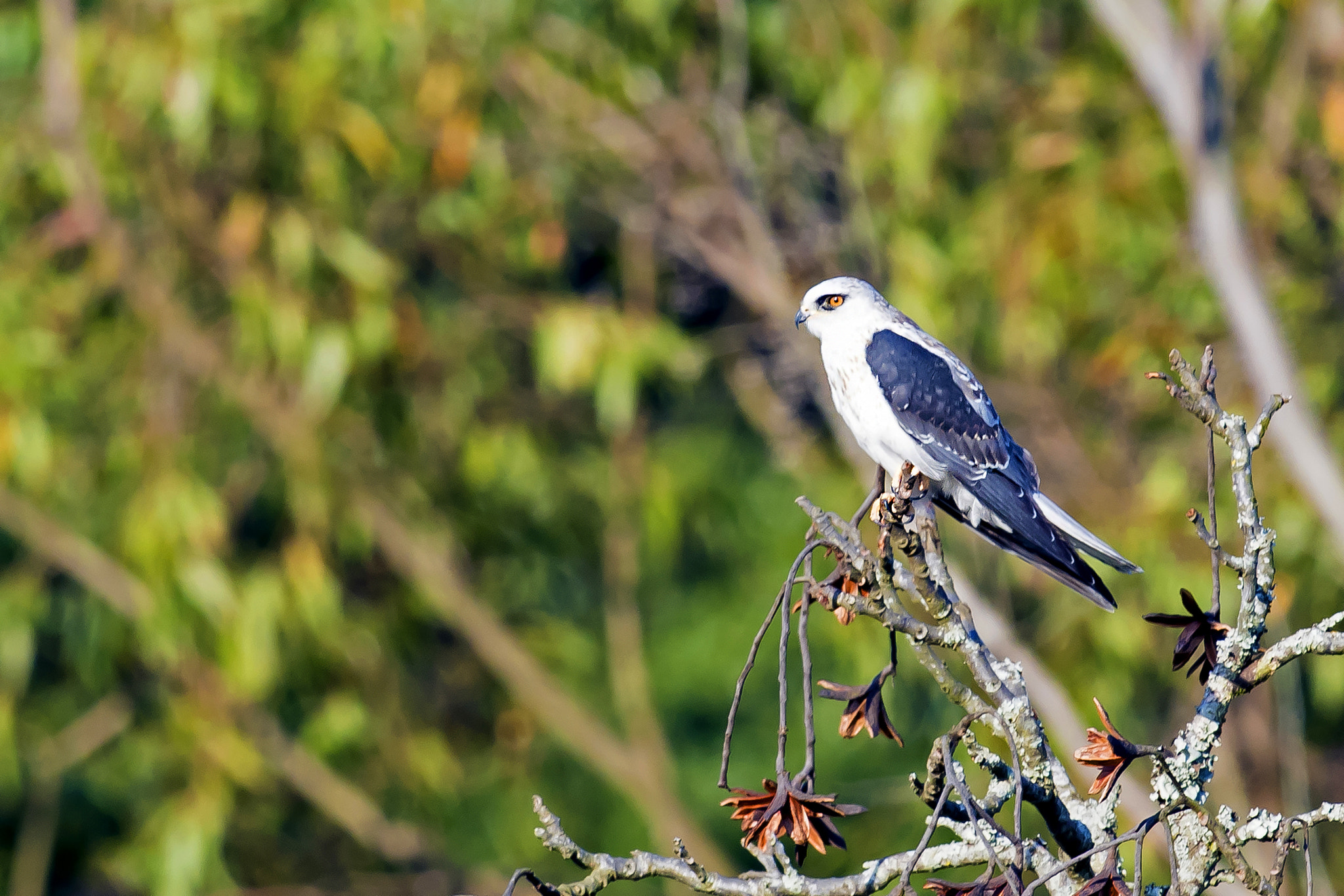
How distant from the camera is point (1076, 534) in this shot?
3465 mm

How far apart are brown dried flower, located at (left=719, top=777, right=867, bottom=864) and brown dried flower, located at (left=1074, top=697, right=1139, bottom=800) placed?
0.34m

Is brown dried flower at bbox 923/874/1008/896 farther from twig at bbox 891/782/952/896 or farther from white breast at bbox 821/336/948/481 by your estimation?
white breast at bbox 821/336/948/481

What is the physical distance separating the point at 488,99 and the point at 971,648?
186 inches

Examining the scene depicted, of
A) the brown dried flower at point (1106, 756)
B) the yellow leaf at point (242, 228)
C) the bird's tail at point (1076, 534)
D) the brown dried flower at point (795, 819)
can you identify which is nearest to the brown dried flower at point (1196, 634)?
the brown dried flower at point (1106, 756)

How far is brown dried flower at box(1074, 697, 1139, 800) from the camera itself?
6.03 ft

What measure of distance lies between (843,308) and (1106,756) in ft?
8.12

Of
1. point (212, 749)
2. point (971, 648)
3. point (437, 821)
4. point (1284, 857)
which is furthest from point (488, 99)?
point (1284, 857)

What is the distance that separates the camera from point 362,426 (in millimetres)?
6551

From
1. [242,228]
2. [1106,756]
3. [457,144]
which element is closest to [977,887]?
[1106,756]

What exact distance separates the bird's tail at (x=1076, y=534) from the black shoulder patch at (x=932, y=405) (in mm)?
197

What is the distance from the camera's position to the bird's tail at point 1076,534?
3.25 m

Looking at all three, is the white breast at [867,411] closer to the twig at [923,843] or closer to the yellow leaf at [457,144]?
the twig at [923,843]

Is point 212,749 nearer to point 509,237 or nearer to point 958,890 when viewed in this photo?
point 509,237

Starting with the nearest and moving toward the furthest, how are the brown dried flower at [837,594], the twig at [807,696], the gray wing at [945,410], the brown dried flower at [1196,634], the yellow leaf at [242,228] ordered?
the twig at [807,696] → the brown dried flower at [1196,634] → the brown dried flower at [837,594] → the gray wing at [945,410] → the yellow leaf at [242,228]
